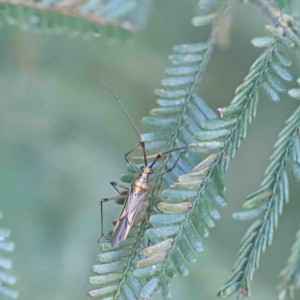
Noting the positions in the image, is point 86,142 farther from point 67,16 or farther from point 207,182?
point 207,182

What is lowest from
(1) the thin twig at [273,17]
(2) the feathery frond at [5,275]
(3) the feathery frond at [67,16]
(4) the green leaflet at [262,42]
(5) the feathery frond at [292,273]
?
(5) the feathery frond at [292,273]

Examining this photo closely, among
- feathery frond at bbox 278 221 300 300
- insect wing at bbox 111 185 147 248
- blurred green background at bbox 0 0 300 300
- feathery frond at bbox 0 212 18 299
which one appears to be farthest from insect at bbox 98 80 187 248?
blurred green background at bbox 0 0 300 300

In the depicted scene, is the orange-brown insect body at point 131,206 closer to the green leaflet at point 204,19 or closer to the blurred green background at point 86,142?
the green leaflet at point 204,19

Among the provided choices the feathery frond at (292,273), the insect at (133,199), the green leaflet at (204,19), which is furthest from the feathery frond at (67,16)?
the feathery frond at (292,273)

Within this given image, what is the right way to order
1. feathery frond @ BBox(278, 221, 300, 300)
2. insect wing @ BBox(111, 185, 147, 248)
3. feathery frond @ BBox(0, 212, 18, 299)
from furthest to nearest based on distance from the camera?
insect wing @ BBox(111, 185, 147, 248) < feathery frond @ BBox(0, 212, 18, 299) < feathery frond @ BBox(278, 221, 300, 300)

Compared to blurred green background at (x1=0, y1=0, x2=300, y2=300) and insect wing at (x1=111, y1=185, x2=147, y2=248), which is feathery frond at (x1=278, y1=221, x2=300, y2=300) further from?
blurred green background at (x1=0, y1=0, x2=300, y2=300)

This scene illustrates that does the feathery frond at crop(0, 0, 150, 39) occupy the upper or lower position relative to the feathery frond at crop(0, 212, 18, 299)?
upper
